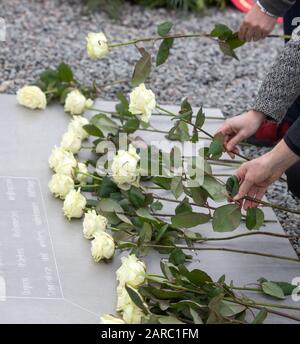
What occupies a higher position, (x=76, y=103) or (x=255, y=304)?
(x=255, y=304)

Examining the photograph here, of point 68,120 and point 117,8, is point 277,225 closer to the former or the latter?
point 68,120

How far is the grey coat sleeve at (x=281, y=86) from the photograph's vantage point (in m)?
2.58

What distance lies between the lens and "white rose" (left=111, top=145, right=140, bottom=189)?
2.54m

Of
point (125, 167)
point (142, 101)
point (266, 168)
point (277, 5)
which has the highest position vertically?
point (277, 5)

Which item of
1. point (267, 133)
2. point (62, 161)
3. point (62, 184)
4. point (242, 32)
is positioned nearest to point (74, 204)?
point (62, 184)

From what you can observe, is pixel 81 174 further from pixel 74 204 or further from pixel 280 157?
pixel 280 157

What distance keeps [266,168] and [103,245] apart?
0.54 m

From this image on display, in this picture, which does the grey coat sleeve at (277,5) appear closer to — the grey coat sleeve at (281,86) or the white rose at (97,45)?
the grey coat sleeve at (281,86)

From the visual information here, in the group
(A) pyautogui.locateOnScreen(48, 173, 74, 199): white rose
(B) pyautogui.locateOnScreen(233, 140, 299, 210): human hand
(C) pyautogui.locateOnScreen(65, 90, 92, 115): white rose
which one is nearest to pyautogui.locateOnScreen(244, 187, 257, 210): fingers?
(B) pyautogui.locateOnScreen(233, 140, 299, 210): human hand

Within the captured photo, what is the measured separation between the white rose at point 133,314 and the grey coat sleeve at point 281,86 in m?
0.82

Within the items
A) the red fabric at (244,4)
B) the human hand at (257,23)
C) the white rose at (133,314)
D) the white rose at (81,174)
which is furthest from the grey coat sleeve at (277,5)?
the red fabric at (244,4)

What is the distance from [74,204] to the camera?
263 cm

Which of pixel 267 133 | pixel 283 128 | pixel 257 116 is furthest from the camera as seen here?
pixel 267 133
